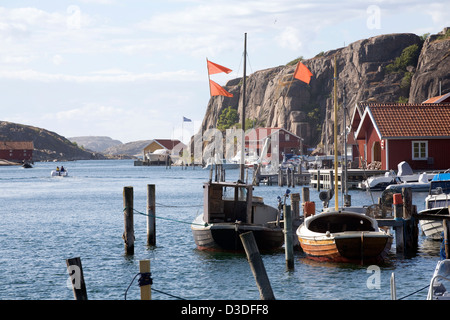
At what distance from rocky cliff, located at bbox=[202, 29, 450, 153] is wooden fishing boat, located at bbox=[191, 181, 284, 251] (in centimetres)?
9858

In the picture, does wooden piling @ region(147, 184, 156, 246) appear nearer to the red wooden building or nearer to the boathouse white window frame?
the boathouse white window frame

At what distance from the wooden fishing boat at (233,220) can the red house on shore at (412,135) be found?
103 feet

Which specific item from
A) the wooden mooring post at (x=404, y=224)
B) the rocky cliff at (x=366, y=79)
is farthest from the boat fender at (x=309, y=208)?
the rocky cliff at (x=366, y=79)

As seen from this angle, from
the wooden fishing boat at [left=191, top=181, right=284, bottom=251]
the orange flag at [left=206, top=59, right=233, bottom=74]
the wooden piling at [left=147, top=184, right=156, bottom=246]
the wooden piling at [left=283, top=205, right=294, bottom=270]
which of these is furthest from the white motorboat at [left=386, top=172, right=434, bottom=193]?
the wooden piling at [left=283, top=205, right=294, bottom=270]

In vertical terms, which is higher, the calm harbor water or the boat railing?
the boat railing

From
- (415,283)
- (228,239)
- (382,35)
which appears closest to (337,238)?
(415,283)

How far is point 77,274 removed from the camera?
40.1 feet

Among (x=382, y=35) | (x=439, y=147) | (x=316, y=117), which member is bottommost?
(x=439, y=147)

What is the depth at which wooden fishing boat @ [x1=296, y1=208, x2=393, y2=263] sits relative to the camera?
21562 mm

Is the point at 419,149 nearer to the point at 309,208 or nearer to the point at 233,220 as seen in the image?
the point at 233,220

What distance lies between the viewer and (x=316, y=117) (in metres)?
191

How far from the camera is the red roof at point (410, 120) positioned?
2191 inches

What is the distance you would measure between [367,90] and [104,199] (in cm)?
11067

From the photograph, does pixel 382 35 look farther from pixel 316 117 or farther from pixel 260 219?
pixel 260 219
